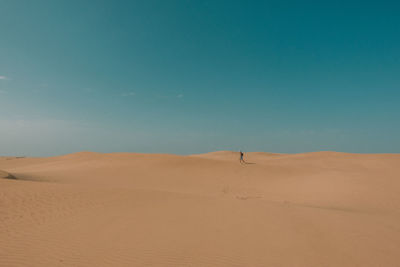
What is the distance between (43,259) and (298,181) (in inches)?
568

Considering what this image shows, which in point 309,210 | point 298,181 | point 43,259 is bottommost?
point 43,259

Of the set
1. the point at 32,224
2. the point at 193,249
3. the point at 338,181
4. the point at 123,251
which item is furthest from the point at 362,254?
the point at 338,181

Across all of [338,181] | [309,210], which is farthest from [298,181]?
[309,210]

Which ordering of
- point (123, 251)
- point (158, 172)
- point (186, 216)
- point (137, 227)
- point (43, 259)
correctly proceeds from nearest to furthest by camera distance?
point (43, 259)
point (123, 251)
point (137, 227)
point (186, 216)
point (158, 172)

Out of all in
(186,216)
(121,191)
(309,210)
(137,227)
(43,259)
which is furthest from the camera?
(121,191)

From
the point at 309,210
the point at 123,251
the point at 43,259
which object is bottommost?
the point at 43,259

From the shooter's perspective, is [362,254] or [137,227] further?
[137,227]

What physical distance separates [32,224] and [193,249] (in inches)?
184

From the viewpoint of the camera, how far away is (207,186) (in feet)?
45.6

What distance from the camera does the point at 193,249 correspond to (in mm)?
4234

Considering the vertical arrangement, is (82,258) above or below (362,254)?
below

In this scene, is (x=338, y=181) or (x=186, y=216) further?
(x=338, y=181)

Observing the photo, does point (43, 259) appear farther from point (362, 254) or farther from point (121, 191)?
point (362, 254)

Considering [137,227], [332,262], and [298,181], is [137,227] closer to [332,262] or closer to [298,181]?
[332,262]
